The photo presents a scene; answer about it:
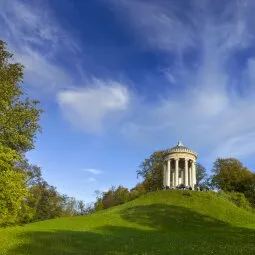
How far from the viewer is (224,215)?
56250 millimetres

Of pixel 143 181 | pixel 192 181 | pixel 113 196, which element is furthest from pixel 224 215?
pixel 113 196

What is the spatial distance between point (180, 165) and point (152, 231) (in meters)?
40.7

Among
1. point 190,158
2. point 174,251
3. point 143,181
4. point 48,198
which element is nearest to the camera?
point 174,251

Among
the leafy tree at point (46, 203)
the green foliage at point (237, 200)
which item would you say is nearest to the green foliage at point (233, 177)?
the green foliage at point (237, 200)

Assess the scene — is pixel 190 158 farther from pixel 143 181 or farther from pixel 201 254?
pixel 201 254

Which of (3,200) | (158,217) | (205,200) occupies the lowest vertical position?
(3,200)

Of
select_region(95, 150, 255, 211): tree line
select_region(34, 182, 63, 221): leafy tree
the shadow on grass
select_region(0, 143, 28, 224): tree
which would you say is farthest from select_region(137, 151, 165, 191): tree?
select_region(0, 143, 28, 224): tree

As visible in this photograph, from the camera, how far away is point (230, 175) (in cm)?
9300

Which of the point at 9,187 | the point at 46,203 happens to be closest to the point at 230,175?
the point at 46,203

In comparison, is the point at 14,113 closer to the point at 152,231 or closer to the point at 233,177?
the point at 152,231

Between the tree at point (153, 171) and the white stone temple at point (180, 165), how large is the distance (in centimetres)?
1268

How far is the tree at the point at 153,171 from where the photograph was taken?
9606cm

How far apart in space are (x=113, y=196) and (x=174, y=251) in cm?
8044

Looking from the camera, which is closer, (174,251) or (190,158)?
(174,251)
